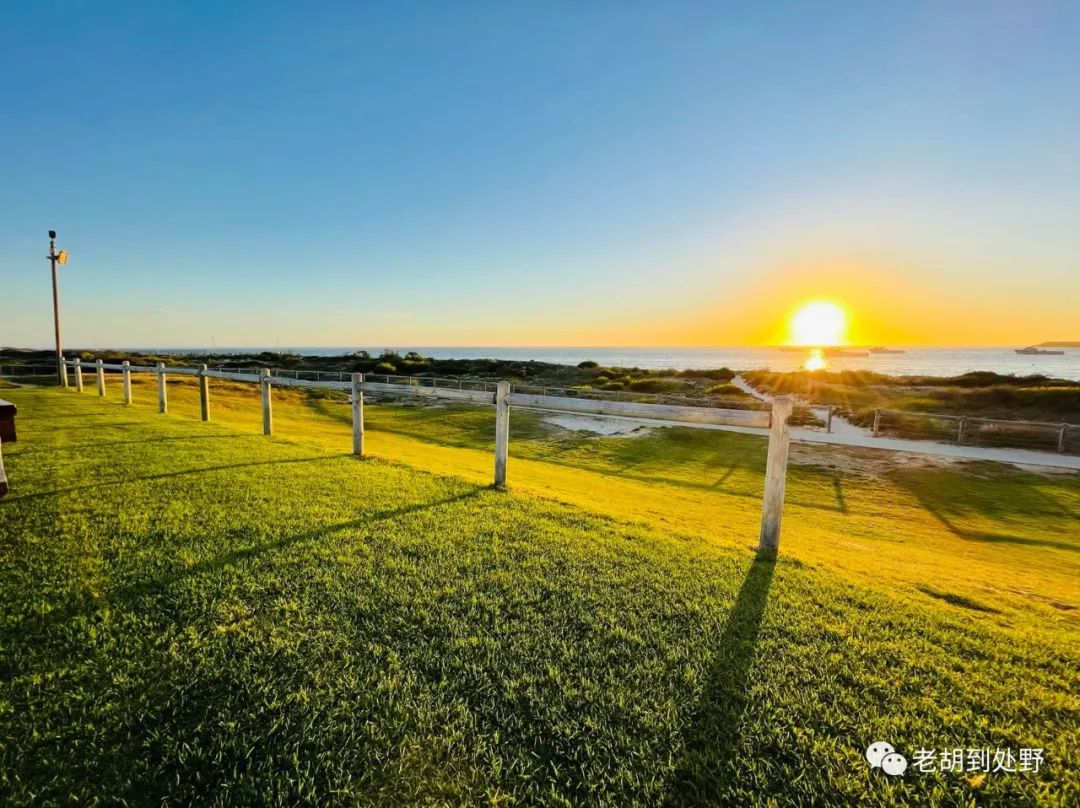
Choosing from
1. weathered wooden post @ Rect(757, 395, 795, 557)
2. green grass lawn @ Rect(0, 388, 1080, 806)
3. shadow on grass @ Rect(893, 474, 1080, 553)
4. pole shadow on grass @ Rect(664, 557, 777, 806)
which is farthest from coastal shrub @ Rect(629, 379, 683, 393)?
pole shadow on grass @ Rect(664, 557, 777, 806)

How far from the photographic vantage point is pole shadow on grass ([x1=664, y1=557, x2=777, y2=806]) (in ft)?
5.45

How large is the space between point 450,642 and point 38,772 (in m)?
1.56

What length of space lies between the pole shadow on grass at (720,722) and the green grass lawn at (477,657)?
1cm

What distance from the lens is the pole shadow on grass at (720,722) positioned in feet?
5.45

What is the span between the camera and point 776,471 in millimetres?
4129

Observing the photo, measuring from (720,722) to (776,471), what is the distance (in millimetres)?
2670

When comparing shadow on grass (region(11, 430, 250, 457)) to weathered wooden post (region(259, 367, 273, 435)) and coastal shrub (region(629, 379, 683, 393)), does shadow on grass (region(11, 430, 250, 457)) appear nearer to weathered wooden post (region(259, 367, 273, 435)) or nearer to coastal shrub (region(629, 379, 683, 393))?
weathered wooden post (region(259, 367, 273, 435))

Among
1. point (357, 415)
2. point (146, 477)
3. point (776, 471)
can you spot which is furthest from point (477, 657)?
point (357, 415)

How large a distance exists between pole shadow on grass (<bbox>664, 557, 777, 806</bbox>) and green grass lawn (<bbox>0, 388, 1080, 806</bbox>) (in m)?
0.01

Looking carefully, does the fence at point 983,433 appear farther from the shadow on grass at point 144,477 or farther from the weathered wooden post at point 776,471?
the shadow on grass at point 144,477

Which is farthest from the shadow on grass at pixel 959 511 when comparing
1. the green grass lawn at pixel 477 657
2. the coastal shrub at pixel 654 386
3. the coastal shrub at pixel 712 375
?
the coastal shrub at pixel 712 375

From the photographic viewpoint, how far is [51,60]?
386 inches

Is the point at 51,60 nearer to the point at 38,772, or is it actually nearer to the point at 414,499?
the point at 414,499

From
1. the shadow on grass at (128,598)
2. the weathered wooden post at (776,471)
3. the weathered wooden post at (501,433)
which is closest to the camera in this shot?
the shadow on grass at (128,598)
